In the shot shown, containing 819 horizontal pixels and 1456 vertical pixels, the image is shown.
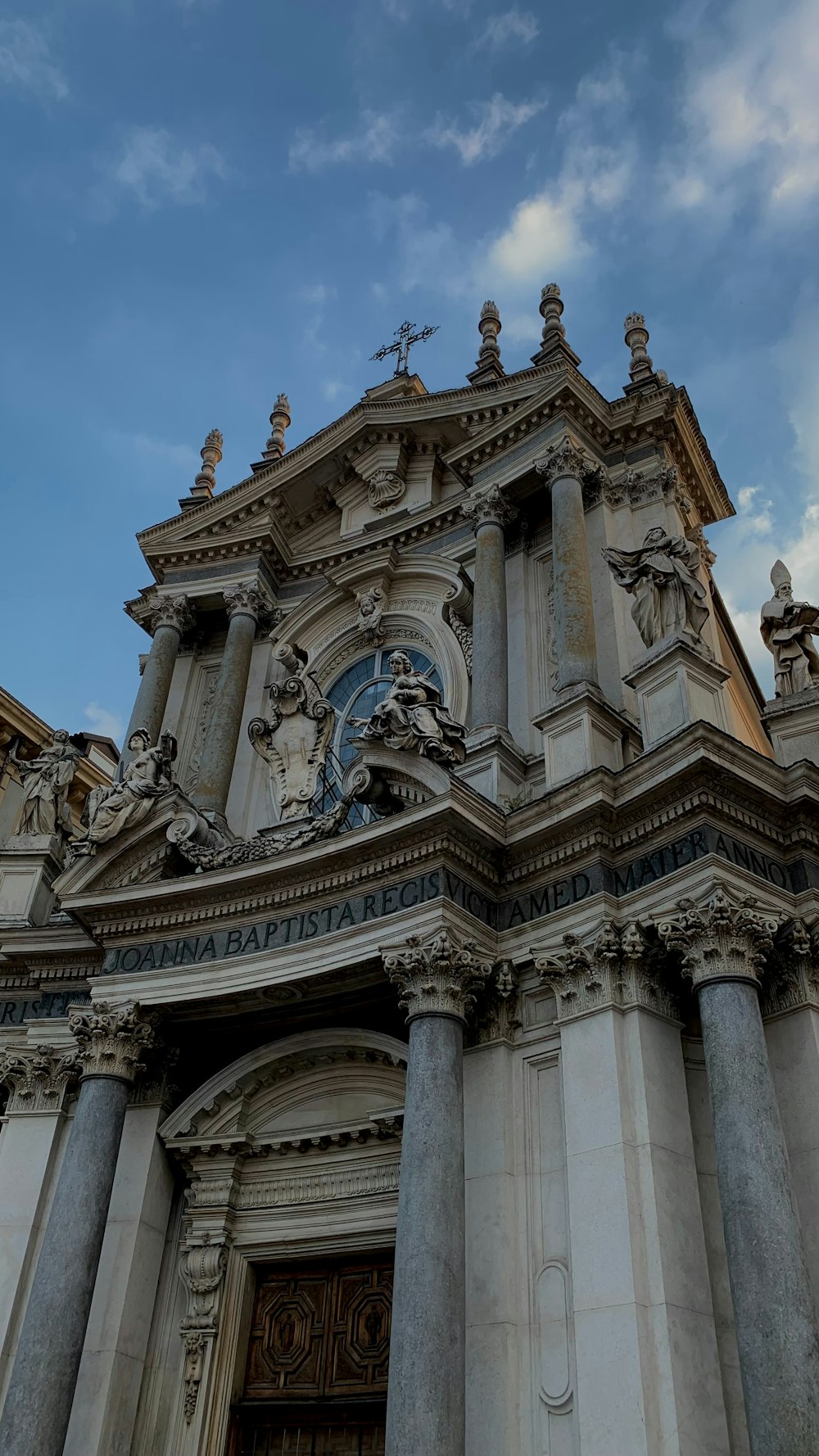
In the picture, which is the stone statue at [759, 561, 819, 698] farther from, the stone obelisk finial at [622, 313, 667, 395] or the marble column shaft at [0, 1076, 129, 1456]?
the marble column shaft at [0, 1076, 129, 1456]

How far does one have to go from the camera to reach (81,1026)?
12.5 metres

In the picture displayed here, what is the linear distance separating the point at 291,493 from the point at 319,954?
31.2 feet

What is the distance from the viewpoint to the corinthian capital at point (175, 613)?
18.2 m

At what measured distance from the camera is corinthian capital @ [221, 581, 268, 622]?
703 inches

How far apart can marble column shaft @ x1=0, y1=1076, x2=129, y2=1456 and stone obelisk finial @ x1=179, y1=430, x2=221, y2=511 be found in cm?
1089

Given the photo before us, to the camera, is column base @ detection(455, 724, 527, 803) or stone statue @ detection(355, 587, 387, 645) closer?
column base @ detection(455, 724, 527, 803)

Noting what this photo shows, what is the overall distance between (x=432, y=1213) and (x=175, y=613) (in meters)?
11.1

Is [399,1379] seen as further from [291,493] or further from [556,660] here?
[291,493]

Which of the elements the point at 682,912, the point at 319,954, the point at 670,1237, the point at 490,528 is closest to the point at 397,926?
the point at 319,954

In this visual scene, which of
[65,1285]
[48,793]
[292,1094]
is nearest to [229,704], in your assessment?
[48,793]

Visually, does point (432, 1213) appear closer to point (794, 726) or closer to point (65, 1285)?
point (65, 1285)

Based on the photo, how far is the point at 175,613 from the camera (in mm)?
18266

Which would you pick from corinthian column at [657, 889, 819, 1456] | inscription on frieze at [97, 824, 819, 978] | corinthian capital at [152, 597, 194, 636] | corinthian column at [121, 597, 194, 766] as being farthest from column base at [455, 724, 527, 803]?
corinthian capital at [152, 597, 194, 636]

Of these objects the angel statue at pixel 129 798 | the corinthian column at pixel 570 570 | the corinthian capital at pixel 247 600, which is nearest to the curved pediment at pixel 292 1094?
the angel statue at pixel 129 798
